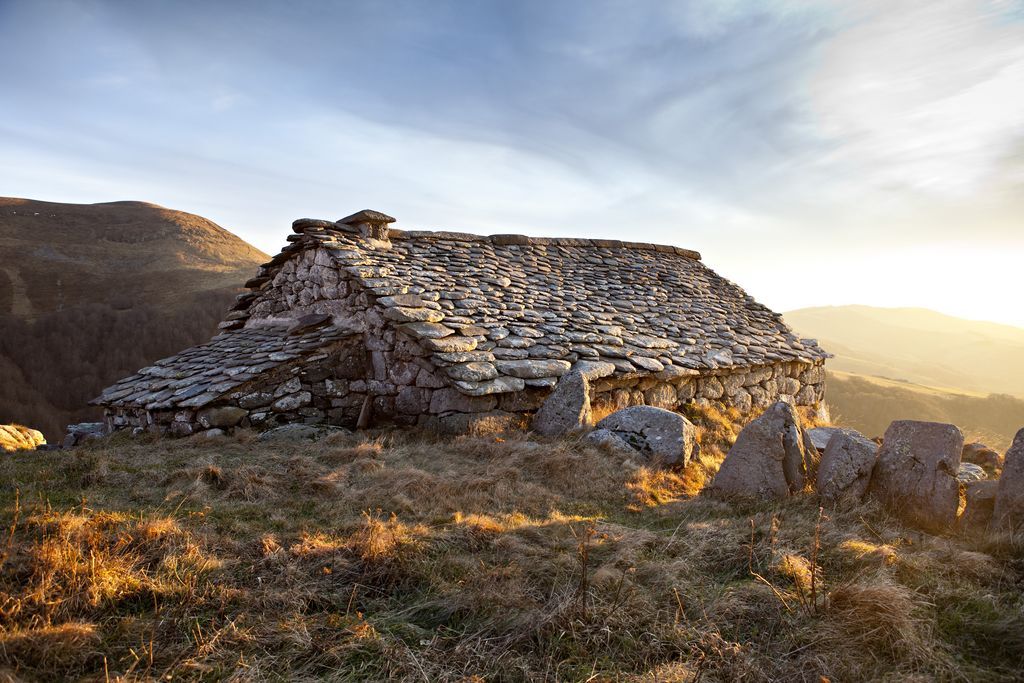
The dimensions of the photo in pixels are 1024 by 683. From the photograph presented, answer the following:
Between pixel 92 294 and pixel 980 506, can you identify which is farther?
pixel 92 294

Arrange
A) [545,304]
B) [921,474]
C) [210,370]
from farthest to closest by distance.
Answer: [545,304] < [210,370] < [921,474]

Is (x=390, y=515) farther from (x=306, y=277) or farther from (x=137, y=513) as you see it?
(x=306, y=277)

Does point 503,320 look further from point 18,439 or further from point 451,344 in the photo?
point 18,439

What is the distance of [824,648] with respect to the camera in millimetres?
2875

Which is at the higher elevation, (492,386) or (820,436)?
(492,386)

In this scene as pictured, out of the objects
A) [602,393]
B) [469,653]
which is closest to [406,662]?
[469,653]

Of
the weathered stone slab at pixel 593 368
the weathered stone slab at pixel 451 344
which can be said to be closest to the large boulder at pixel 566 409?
the weathered stone slab at pixel 593 368

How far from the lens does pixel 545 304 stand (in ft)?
35.3

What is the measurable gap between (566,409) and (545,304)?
140 inches

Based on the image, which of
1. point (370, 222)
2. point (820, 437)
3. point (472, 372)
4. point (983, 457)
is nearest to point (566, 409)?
point (472, 372)

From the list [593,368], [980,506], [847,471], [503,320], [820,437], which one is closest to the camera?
[980,506]

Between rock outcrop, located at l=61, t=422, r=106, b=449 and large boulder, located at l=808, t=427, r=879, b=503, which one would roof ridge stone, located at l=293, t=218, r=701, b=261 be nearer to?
rock outcrop, located at l=61, t=422, r=106, b=449

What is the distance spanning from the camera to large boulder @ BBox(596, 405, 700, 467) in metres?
6.83

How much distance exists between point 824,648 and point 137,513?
16.4ft
